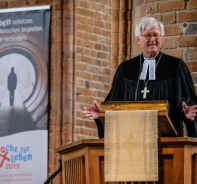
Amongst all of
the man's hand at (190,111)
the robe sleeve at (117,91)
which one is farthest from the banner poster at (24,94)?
the man's hand at (190,111)

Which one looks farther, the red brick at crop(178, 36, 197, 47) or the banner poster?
the banner poster

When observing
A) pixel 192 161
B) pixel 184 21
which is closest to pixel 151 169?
pixel 192 161

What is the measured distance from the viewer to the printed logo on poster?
1236 centimetres

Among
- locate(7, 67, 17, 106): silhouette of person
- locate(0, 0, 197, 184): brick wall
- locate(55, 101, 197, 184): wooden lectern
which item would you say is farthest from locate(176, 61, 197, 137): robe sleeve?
locate(7, 67, 17, 106): silhouette of person

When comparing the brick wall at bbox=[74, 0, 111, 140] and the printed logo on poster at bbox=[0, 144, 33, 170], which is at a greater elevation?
the brick wall at bbox=[74, 0, 111, 140]

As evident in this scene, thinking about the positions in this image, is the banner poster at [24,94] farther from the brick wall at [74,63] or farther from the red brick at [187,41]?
the red brick at [187,41]

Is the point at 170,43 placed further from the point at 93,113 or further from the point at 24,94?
the point at 24,94

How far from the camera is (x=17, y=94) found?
1258 cm

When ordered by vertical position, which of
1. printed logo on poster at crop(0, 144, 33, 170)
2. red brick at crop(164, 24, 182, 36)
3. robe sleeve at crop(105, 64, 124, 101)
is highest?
red brick at crop(164, 24, 182, 36)

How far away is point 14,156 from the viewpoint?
12398 millimetres

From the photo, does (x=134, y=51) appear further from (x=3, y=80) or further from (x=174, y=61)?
(x=3, y=80)

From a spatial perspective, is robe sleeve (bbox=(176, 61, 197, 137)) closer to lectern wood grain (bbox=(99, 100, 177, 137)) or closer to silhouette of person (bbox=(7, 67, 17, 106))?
lectern wood grain (bbox=(99, 100, 177, 137))

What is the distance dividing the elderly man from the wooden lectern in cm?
36

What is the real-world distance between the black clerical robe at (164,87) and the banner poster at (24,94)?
17.6ft
